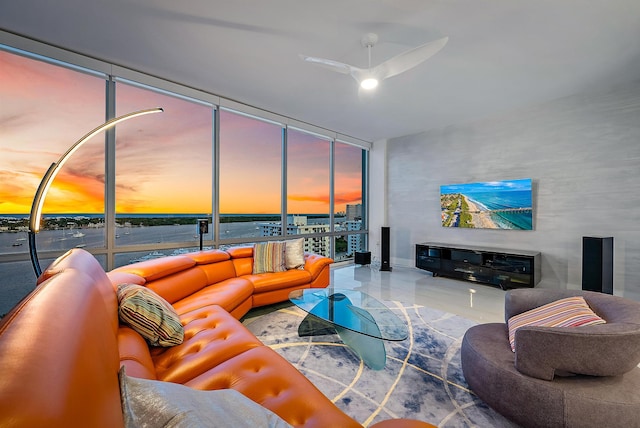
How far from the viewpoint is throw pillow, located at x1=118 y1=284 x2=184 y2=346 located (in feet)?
5.32

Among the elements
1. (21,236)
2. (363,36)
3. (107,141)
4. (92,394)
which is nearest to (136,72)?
(107,141)

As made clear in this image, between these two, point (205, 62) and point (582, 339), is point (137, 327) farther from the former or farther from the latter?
point (205, 62)

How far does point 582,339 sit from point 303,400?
142 centimetres

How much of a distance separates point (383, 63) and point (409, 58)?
221 millimetres

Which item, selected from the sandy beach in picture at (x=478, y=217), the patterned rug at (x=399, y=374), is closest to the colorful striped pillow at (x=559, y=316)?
the patterned rug at (x=399, y=374)

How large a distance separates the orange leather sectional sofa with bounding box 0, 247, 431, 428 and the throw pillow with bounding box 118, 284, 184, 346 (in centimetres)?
5

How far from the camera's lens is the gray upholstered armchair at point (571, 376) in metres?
1.33

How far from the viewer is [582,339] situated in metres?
1.37

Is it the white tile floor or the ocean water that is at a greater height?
the ocean water

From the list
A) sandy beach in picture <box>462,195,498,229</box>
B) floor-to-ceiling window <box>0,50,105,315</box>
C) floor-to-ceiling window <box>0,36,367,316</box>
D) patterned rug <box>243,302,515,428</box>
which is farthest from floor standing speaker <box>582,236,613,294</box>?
floor-to-ceiling window <box>0,50,105,315</box>

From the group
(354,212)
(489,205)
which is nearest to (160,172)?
(354,212)

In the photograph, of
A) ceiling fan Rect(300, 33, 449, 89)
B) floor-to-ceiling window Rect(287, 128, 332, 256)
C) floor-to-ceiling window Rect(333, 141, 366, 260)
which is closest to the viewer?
ceiling fan Rect(300, 33, 449, 89)

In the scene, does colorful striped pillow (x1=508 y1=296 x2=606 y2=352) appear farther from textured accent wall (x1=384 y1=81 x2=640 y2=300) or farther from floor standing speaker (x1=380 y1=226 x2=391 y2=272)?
floor standing speaker (x1=380 y1=226 x2=391 y2=272)

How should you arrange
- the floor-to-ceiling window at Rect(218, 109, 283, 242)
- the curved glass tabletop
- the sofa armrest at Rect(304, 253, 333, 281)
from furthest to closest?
the floor-to-ceiling window at Rect(218, 109, 283, 242) < the sofa armrest at Rect(304, 253, 333, 281) < the curved glass tabletop
